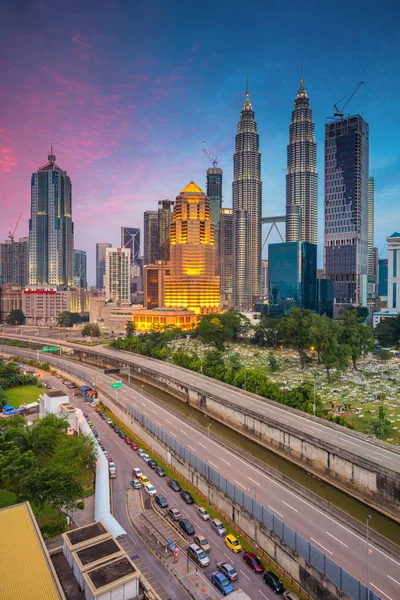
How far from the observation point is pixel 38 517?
32.2 metres

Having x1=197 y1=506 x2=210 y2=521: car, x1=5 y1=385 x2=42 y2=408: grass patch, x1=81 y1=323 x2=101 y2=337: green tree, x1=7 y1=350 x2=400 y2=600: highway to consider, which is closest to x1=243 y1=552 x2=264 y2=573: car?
x1=7 y1=350 x2=400 y2=600: highway

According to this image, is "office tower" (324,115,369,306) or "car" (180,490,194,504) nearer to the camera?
"car" (180,490,194,504)

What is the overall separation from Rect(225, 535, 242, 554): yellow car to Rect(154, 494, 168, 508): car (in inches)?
287

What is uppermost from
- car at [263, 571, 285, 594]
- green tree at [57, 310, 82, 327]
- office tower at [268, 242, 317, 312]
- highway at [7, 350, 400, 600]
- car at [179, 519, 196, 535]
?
office tower at [268, 242, 317, 312]

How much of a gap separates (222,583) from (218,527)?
602 centimetres

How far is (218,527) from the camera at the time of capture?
3169 centimetres

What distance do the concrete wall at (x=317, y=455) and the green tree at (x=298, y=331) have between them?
108 ft

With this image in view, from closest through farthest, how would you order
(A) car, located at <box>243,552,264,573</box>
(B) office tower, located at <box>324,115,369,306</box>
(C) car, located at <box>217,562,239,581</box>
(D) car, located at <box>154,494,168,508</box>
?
(C) car, located at <box>217,562,239,581</box> → (A) car, located at <box>243,552,264,573</box> → (D) car, located at <box>154,494,168,508</box> → (B) office tower, located at <box>324,115,369,306</box>

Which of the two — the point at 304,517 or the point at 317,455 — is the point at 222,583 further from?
the point at 317,455

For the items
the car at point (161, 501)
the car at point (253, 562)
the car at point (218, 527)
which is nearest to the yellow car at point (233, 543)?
the car at point (253, 562)

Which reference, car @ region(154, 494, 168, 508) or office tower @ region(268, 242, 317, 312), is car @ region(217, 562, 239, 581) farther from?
office tower @ region(268, 242, 317, 312)

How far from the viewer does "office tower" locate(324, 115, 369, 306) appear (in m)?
180

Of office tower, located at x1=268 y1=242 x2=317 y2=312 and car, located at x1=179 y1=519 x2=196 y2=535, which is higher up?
office tower, located at x1=268 y1=242 x2=317 y2=312

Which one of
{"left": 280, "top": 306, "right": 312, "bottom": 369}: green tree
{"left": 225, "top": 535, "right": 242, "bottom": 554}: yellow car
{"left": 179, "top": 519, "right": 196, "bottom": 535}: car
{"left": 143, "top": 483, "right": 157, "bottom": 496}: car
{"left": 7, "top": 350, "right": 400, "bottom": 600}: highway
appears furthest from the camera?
{"left": 280, "top": 306, "right": 312, "bottom": 369}: green tree
